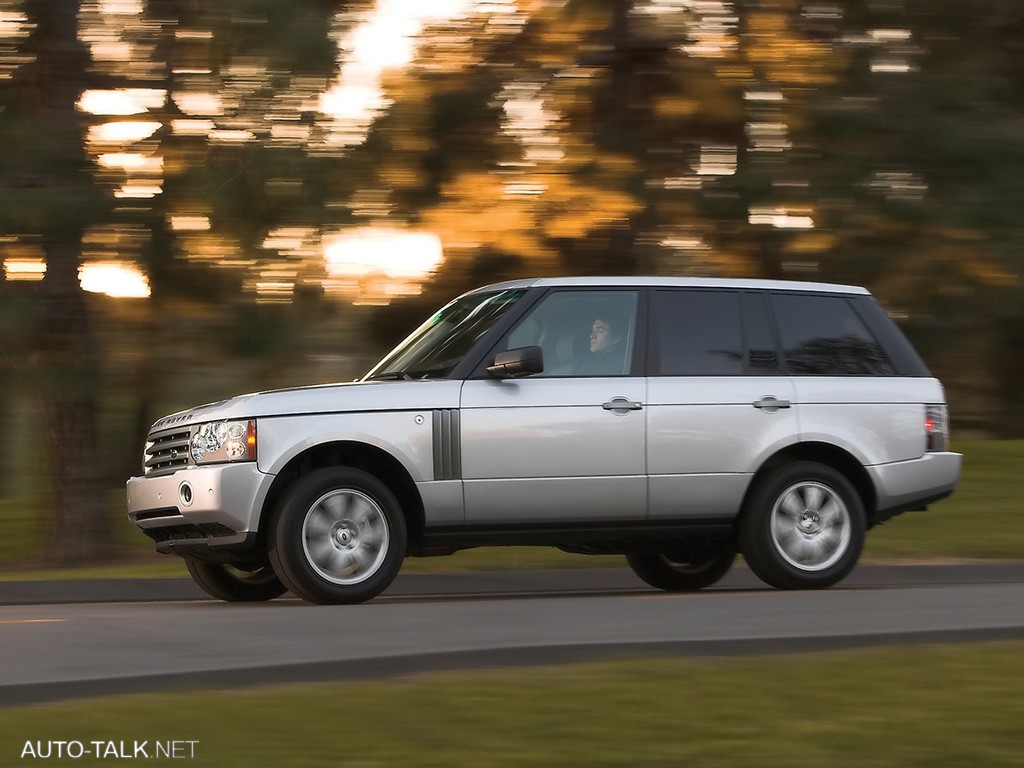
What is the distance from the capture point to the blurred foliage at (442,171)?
15688 millimetres

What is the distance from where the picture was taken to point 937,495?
39.9ft

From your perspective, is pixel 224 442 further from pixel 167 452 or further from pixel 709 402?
pixel 709 402

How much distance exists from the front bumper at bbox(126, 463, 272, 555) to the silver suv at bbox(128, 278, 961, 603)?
1 cm

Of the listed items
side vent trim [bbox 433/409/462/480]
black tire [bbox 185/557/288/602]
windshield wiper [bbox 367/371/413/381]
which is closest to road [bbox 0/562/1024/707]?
black tire [bbox 185/557/288/602]

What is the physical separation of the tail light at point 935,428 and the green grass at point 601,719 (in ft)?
15.4

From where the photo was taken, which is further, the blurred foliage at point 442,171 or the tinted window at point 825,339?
the blurred foliage at point 442,171

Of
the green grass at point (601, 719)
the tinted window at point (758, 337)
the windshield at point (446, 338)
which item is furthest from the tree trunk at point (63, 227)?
the green grass at point (601, 719)

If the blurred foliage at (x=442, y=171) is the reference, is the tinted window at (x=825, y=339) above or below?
below

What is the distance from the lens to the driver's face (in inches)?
450

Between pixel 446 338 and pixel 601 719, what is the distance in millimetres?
5551

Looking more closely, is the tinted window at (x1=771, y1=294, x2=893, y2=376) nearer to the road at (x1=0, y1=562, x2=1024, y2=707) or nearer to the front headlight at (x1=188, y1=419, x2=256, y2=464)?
the road at (x1=0, y1=562, x2=1024, y2=707)

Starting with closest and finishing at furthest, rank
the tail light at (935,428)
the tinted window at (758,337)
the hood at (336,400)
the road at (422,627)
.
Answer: the road at (422,627)
the hood at (336,400)
the tinted window at (758,337)
the tail light at (935,428)

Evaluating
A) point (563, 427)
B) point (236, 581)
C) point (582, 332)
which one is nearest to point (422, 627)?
point (563, 427)

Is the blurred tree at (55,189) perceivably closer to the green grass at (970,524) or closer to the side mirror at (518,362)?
the side mirror at (518,362)
